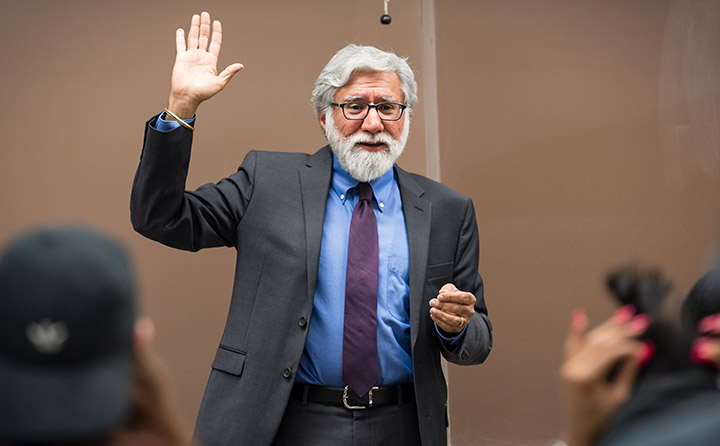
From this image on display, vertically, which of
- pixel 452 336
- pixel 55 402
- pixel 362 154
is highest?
pixel 362 154

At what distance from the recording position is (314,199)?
2.16 metres

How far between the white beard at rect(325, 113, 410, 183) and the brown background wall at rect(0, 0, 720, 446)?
0.82 m

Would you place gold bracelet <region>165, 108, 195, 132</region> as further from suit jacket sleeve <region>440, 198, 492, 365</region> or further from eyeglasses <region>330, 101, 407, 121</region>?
suit jacket sleeve <region>440, 198, 492, 365</region>

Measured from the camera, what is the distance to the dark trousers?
1998 millimetres

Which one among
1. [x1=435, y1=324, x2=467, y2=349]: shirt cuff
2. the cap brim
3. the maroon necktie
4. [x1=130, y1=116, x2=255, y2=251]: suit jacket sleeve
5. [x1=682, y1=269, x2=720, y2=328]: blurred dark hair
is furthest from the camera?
[x1=435, y1=324, x2=467, y2=349]: shirt cuff

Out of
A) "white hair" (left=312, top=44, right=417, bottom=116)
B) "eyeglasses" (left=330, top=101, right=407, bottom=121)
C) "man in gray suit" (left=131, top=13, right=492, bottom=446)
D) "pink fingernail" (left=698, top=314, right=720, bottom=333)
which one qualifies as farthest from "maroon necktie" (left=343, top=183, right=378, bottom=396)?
"pink fingernail" (left=698, top=314, right=720, bottom=333)

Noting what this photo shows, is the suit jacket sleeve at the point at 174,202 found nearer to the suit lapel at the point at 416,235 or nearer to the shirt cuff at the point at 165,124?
the shirt cuff at the point at 165,124

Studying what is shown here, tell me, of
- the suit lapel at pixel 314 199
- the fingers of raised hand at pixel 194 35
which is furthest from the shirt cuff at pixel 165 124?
the suit lapel at pixel 314 199

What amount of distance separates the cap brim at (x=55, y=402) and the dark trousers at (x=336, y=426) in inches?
50.6

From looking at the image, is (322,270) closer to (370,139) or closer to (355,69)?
(370,139)

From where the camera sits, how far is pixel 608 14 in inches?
112

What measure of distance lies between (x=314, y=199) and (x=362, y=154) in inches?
8.3

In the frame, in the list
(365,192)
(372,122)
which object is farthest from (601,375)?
(372,122)

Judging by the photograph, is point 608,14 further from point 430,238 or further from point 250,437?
point 250,437
